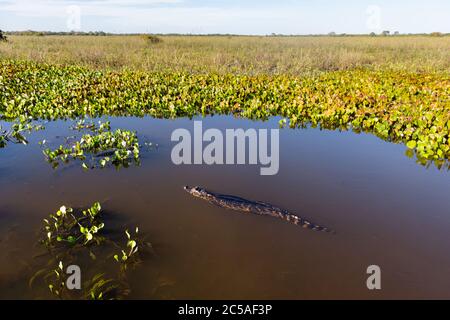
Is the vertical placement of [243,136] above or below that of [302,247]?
above

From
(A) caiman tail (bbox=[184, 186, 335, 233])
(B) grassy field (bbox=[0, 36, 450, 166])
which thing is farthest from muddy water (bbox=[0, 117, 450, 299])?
(B) grassy field (bbox=[0, 36, 450, 166])

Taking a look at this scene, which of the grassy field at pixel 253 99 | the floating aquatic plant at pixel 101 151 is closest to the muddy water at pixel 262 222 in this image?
the floating aquatic plant at pixel 101 151

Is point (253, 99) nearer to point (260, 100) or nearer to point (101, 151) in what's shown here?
point (260, 100)

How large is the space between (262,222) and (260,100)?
7049 millimetres

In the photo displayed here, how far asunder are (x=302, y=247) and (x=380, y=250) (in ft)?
2.81

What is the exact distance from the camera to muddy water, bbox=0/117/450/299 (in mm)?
3238

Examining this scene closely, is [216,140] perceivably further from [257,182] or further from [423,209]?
[423,209]

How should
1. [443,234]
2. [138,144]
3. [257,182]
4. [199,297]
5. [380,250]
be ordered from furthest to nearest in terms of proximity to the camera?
[138,144] → [257,182] → [443,234] → [380,250] → [199,297]

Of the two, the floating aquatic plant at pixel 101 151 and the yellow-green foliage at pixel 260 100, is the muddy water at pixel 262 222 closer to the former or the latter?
the floating aquatic plant at pixel 101 151

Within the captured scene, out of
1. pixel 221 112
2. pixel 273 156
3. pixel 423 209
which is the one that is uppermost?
pixel 221 112

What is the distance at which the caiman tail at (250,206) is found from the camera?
4.18 m

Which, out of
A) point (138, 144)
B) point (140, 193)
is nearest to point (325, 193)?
point (140, 193)

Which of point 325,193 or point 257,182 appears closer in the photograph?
point 325,193

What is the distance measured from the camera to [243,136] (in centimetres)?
798
